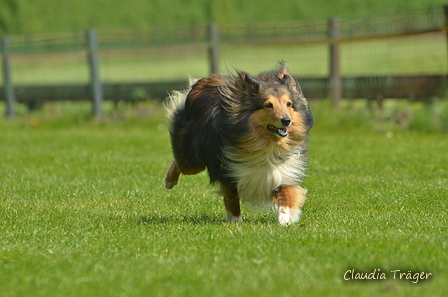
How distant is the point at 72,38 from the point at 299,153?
1210 cm

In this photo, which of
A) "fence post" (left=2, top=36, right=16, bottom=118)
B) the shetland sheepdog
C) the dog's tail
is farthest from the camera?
"fence post" (left=2, top=36, right=16, bottom=118)

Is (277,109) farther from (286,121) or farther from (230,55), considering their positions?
(230,55)

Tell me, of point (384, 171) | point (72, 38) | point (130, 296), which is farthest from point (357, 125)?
point (130, 296)

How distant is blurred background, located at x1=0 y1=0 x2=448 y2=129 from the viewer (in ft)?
47.2

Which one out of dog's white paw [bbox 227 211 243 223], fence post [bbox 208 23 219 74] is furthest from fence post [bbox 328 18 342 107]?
dog's white paw [bbox 227 211 243 223]

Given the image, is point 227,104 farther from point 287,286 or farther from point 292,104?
point 287,286

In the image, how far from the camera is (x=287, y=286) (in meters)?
4.31

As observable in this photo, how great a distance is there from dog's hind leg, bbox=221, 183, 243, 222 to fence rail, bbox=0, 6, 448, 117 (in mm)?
7936

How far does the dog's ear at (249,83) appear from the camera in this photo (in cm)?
650

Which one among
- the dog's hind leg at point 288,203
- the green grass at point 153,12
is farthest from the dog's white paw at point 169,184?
the green grass at point 153,12

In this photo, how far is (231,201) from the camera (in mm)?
6859

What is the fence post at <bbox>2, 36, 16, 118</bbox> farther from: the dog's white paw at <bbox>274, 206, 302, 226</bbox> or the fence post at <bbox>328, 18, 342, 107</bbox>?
the dog's white paw at <bbox>274, 206, 302, 226</bbox>

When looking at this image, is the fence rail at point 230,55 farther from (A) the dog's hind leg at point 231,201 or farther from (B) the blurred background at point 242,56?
(A) the dog's hind leg at point 231,201

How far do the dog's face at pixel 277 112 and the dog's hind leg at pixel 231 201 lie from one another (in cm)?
62
